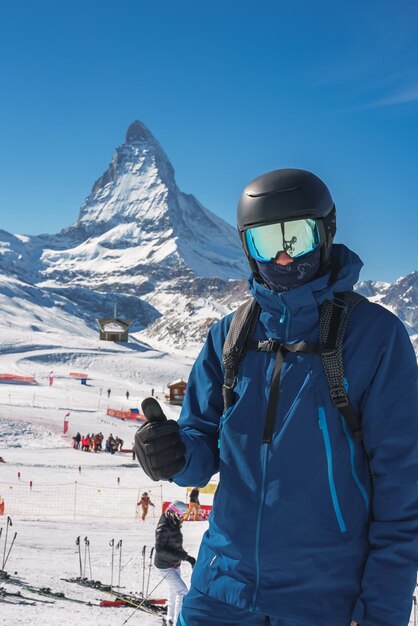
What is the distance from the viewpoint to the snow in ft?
29.0

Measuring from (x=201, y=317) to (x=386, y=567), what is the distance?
193096mm

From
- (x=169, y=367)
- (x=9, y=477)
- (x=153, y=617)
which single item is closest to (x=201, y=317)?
(x=169, y=367)

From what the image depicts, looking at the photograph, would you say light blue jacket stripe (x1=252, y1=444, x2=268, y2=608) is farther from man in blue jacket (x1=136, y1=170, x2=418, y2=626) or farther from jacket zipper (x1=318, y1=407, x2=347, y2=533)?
jacket zipper (x1=318, y1=407, x2=347, y2=533)

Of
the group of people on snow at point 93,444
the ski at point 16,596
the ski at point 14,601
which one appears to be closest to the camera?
the ski at point 14,601

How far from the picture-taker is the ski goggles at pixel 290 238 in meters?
2.63

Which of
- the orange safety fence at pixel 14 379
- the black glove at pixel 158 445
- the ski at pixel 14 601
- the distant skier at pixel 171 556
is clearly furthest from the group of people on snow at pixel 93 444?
the black glove at pixel 158 445

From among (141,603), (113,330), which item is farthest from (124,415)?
(113,330)

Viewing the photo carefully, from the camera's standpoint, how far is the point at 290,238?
2.64 meters

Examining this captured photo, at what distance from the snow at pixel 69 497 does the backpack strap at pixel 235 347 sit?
18.3 feet

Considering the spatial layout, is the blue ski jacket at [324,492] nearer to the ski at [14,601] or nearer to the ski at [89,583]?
the ski at [14,601]

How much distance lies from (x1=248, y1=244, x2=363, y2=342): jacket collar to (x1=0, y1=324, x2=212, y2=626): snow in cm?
581

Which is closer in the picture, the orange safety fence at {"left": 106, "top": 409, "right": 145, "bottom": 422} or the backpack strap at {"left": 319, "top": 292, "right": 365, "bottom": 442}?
the backpack strap at {"left": 319, "top": 292, "right": 365, "bottom": 442}

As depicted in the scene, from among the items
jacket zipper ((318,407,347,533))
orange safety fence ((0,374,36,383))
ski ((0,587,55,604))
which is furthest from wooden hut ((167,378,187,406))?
jacket zipper ((318,407,347,533))

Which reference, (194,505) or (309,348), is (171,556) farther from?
(194,505)
